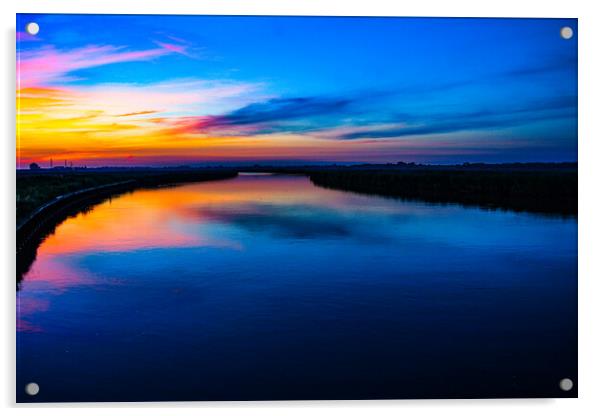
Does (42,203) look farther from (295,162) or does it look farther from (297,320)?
(297,320)

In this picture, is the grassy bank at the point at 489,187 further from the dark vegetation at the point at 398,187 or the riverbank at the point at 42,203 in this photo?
the riverbank at the point at 42,203

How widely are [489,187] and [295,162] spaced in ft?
54.1

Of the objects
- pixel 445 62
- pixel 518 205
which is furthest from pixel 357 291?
pixel 518 205

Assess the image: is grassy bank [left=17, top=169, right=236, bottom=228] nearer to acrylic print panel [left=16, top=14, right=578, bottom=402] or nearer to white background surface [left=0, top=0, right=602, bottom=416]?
acrylic print panel [left=16, top=14, right=578, bottom=402]

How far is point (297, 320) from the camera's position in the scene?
6.69 meters

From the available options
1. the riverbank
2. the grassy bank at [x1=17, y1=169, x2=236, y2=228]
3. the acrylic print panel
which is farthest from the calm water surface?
the grassy bank at [x1=17, y1=169, x2=236, y2=228]

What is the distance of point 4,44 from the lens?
20.2ft

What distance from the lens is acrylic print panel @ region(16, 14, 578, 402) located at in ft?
19.0

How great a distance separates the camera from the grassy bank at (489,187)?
23.8 feet

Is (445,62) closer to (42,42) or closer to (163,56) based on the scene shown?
(163,56)

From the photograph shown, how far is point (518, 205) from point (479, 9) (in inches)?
427

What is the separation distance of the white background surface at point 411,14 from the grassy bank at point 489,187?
46cm

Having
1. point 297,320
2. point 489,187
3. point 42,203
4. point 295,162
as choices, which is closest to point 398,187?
point 489,187
